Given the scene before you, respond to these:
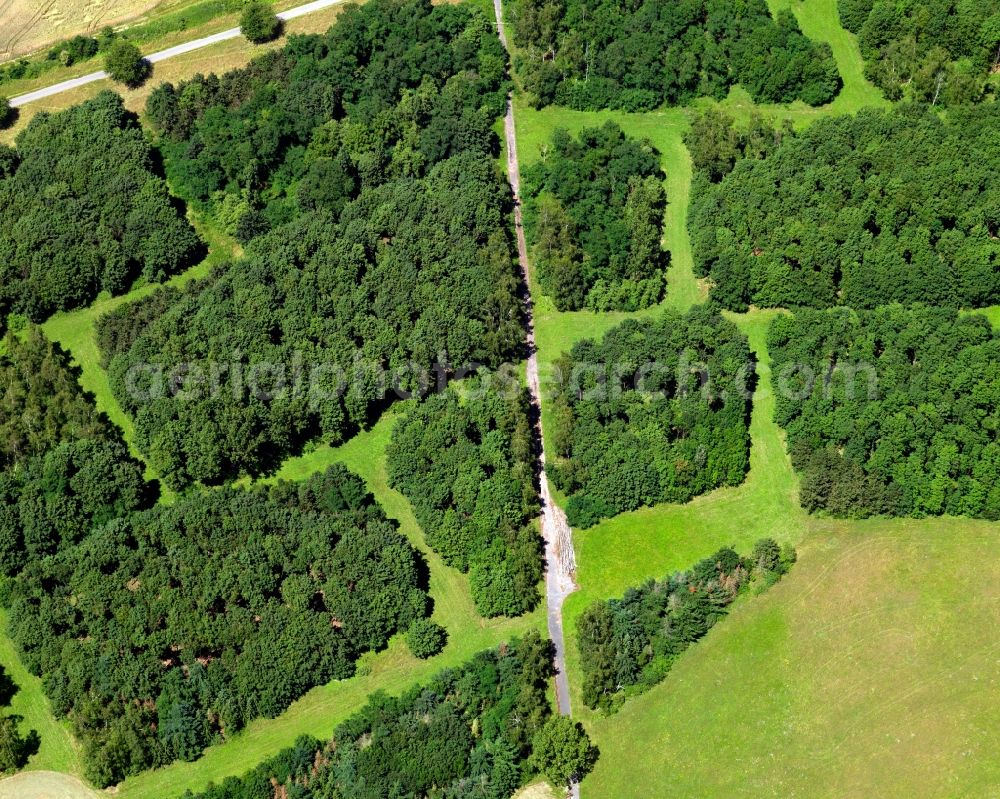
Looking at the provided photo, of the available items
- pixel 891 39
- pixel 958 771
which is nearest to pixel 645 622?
pixel 958 771

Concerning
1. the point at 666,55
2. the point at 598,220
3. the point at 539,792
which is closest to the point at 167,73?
the point at 598,220

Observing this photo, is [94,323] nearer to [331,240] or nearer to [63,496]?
[63,496]

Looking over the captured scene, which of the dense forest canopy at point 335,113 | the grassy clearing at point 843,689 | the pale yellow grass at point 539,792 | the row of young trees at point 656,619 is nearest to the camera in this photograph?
the grassy clearing at point 843,689

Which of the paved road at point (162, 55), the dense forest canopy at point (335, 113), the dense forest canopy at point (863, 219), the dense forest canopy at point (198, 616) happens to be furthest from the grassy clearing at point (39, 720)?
the dense forest canopy at point (863, 219)

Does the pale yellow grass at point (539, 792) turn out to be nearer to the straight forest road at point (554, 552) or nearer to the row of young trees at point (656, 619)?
the straight forest road at point (554, 552)

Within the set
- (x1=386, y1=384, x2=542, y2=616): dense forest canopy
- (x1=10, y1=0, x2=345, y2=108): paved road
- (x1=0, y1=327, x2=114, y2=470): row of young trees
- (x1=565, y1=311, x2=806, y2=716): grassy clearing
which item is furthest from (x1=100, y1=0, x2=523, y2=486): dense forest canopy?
(x1=565, y1=311, x2=806, y2=716): grassy clearing

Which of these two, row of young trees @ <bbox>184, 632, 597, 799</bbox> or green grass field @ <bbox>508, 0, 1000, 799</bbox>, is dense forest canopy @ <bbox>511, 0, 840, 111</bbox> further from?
row of young trees @ <bbox>184, 632, 597, 799</bbox>
